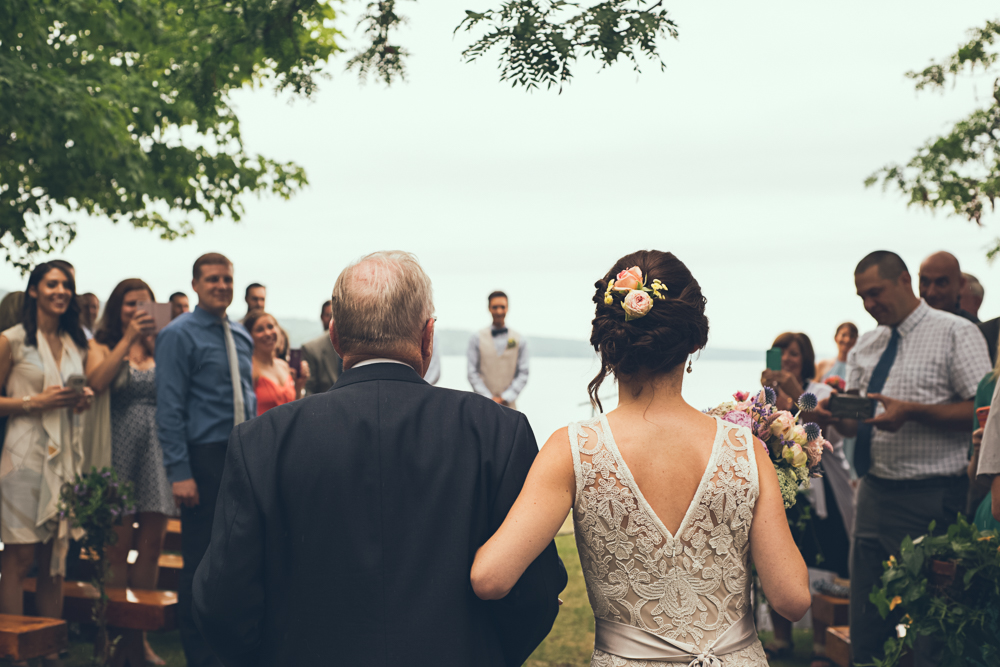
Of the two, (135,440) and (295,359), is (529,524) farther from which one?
(295,359)

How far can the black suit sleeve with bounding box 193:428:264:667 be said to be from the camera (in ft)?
6.43

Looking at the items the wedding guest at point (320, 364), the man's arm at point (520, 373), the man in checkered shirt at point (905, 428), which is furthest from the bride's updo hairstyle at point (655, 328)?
the man's arm at point (520, 373)

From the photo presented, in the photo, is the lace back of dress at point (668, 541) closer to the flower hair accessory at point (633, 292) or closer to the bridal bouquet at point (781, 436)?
the flower hair accessory at point (633, 292)

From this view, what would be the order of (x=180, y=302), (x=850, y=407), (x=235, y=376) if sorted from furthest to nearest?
(x=180, y=302) → (x=235, y=376) → (x=850, y=407)

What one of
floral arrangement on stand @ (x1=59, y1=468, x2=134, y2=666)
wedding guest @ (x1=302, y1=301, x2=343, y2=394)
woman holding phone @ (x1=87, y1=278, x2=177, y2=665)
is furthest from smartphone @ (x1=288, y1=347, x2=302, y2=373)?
floral arrangement on stand @ (x1=59, y1=468, x2=134, y2=666)

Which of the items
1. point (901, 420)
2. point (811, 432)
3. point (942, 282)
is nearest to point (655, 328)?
point (811, 432)

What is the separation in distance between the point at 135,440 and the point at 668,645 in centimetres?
465

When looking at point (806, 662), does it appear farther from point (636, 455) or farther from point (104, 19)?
point (104, 19)

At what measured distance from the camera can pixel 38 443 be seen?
493cm

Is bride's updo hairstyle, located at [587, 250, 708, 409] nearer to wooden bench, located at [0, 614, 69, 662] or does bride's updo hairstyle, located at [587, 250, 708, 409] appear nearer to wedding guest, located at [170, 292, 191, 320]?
wooden bench, located at [0, 614, 69, 662]

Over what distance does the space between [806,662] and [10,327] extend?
535 centimetres

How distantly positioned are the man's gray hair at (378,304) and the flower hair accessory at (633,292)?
0.52 meters

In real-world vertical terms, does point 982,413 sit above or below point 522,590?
above

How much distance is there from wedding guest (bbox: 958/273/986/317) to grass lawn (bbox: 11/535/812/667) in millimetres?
2552
